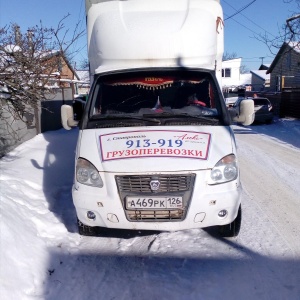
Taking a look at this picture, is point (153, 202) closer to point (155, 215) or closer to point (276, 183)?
point (155, 215)

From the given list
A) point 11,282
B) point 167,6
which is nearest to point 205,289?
point 11,282

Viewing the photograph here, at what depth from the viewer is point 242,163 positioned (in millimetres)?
9234

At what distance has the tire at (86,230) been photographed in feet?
14.6

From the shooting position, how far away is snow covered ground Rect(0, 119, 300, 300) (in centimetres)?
333

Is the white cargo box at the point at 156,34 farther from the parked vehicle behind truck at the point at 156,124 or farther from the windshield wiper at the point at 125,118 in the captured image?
the windshield wiper at the point at 125,118

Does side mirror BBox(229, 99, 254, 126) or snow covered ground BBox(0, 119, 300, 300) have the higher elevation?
side mirror BBox(229, 99, 254, 126)

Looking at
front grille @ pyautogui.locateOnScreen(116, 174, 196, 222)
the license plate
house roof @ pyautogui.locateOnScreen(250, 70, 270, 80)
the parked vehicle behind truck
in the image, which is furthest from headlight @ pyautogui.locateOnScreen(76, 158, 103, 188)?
house roof @ pyautogui.locateOnScreen(250, 70, 270, 80)

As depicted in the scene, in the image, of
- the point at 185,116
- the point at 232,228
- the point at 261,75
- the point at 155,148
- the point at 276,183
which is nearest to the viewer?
the point at 155,148

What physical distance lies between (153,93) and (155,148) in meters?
1.37

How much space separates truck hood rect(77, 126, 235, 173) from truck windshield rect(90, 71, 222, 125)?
60 cm

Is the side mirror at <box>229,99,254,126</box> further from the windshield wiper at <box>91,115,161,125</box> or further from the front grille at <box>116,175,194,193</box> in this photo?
the front grille at <box>116,175,194,193</box>

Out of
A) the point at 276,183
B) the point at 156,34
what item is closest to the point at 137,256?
the point at 156,34

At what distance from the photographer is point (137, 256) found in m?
4.07

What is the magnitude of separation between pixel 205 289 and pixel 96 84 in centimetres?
325
